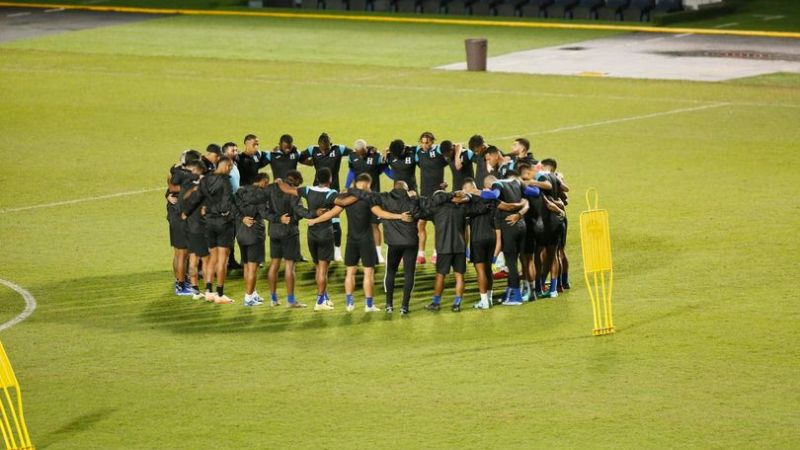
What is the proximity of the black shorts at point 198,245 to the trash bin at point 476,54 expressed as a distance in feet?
80.2

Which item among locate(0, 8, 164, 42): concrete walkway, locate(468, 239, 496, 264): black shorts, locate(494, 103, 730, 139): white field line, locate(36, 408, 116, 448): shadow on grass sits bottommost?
locate(36, 408, 116, 448): shadow on grass

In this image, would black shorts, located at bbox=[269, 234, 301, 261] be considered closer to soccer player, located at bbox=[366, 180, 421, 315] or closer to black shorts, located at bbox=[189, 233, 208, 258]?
black shorts, located at bbox=[189, 233, 208, 258]

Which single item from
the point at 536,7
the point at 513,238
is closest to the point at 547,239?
the point at 513,238

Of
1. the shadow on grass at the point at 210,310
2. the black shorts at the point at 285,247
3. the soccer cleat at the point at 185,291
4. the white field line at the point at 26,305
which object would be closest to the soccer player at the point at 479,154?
the shadow on grass at the point at 210,310

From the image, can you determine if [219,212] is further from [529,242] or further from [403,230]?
[529,242]

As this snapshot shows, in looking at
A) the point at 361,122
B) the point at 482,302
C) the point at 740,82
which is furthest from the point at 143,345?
the point at 740,82

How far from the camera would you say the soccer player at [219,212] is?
21203 millimetres

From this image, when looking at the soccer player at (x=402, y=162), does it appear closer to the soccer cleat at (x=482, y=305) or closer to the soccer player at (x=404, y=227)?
the soccer player at (x=404, y=227)

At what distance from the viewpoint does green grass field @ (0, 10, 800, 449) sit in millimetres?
16062

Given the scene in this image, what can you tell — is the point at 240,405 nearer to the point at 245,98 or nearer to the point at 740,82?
the point at 245,98

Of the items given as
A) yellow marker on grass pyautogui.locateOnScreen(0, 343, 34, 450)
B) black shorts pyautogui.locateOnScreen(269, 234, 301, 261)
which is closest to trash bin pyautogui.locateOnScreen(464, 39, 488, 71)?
black shorts pyautogui.locateOnScreen(269, 234, 301, 261)

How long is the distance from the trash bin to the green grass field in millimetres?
2865

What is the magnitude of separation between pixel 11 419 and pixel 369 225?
613 centimetres

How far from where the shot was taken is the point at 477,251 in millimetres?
20500
